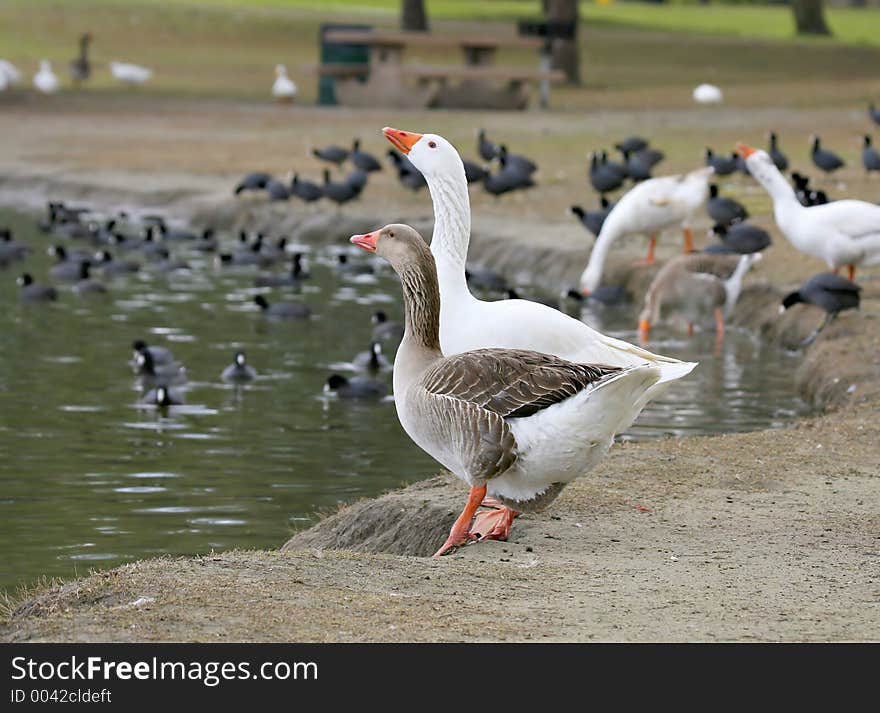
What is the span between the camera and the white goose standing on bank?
29.6ft

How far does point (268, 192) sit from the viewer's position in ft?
81.6

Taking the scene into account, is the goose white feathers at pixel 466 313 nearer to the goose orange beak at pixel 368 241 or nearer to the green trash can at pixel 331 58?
the goose orange beak at pixel 368 241

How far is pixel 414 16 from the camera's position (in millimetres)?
48875

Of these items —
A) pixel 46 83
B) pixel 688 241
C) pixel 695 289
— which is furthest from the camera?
pixel 46 83

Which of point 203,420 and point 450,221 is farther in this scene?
point 203,420

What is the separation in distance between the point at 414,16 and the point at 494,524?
42011mm

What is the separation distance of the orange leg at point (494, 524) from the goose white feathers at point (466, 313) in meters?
1.04

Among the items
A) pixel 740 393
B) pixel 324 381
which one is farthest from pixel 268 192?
pixel 740 393

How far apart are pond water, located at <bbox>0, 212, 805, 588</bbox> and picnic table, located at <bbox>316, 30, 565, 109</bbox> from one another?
17276 mm

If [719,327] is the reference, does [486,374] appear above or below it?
above

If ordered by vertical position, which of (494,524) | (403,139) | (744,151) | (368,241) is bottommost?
(494,524)

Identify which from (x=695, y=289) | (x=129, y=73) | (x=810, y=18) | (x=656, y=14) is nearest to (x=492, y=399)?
(x=695, y=289)

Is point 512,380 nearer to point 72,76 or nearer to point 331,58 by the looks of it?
point 331,58

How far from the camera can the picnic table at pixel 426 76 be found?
122ft
